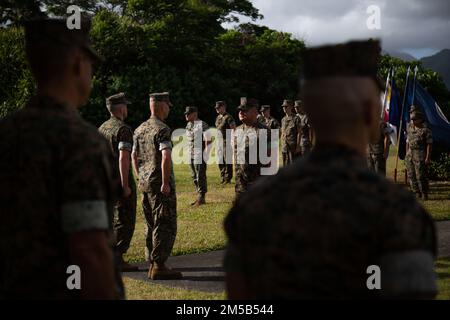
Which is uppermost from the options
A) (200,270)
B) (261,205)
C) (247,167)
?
(261,205)

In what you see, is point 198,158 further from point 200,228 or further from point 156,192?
point 156,192

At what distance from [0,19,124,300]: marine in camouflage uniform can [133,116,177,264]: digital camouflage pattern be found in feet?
15.5

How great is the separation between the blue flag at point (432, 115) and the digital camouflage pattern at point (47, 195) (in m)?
13.5

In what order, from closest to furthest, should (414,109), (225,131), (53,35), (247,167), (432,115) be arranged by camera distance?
(53,35), (247,167), (414,109), (432,115), (225,131)

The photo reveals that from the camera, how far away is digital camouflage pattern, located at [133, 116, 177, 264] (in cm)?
751

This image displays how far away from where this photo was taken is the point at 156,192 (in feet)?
25.0

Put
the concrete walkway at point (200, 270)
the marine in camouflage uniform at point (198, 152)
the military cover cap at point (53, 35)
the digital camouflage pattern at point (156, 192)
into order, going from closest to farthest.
A: 1. the military cover cap at point (53, 35)
2. the concrete walkway at point (200, 270)
3. the digital camouflage pattern at point (156, 192)
4. the marine in camouflage uniform at point (198, 152)

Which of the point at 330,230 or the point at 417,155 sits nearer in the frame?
the point at 330,230

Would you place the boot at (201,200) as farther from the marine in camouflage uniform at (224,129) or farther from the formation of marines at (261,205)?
the formation of marines at (261,205)

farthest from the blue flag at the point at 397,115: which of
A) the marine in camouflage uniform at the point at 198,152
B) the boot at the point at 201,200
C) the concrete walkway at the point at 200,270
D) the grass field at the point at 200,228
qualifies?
the concrete walkway at the point at 200,270

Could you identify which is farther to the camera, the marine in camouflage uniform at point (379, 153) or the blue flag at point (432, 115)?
the blue flag at point (432, 115)

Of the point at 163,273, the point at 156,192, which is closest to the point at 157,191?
the point at 156,192

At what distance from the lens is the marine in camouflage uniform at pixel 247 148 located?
9.04m

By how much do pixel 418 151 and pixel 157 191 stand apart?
7.95 m
